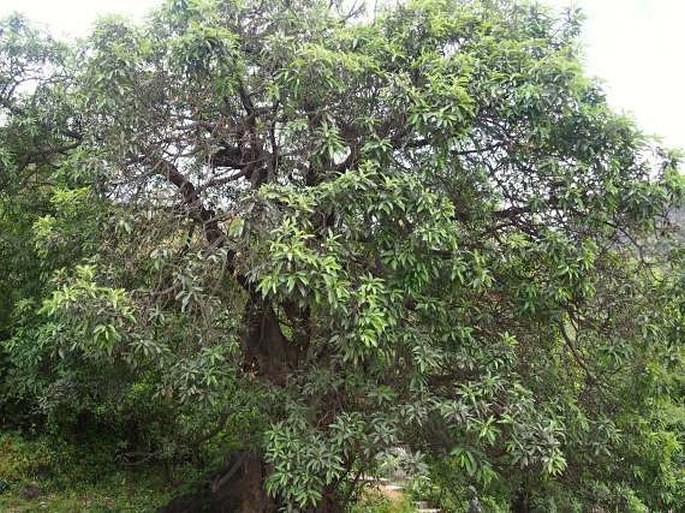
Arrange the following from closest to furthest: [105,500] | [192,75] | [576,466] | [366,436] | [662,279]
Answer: [366,436]
[192,75]
[662,279]
[576,466]
[105,500]

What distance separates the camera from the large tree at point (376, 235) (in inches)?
135

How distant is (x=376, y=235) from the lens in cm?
363

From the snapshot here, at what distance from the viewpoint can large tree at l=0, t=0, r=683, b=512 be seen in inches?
135

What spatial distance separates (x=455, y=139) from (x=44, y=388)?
4465mm

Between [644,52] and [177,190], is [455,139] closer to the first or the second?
[177,190]

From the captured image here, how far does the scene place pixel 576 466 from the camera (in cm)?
466

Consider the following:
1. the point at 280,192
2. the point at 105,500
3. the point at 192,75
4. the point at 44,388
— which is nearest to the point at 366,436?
the point at 280,192

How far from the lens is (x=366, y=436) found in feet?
11.3

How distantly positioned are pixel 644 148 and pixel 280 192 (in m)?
2.29

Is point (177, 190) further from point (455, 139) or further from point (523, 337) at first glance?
point (523, 337)

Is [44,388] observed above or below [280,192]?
below

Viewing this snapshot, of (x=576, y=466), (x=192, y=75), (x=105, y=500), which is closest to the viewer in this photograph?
(x=192, y=75)

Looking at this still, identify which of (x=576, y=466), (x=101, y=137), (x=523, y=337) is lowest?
(x=576, y=466)

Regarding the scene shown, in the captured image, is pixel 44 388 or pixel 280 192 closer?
pixel 280 192
